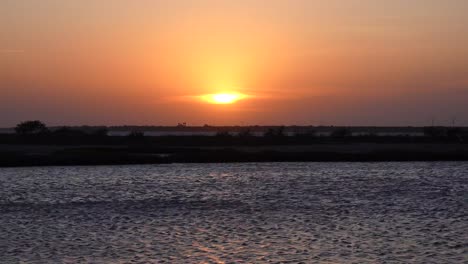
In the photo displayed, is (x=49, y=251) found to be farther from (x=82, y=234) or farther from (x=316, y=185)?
(x=316, y=185)

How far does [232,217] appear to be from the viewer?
30.8m

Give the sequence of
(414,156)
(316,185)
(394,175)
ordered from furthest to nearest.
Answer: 1. (414,156)
2. (394,175)
3. (316,185)

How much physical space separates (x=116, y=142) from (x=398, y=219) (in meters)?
70.0

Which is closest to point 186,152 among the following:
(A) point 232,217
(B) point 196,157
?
(B) point 196,157

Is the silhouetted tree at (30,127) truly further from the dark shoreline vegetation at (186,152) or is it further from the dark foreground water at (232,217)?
the dark foreground water at (232,217)

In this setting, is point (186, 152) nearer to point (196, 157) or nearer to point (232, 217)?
point (196, 157)

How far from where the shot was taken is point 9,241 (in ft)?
81.7

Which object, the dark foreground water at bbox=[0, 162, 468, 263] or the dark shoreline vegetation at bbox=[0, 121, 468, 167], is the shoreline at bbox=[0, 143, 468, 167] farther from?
the dark foreground water at bbox=[0, 162, 468, 263]

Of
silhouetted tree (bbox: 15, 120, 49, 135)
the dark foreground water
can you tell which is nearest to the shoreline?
the dark foreground water

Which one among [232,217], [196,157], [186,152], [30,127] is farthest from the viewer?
[30,127]

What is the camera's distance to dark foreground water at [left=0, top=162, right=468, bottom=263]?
22516 millimetres

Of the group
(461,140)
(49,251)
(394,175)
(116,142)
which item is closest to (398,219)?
(49,251)

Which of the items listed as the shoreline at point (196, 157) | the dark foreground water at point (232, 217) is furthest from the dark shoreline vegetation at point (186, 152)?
the dark foreground water at point (232, 217)

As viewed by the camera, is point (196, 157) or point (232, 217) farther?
point (196, 157)
